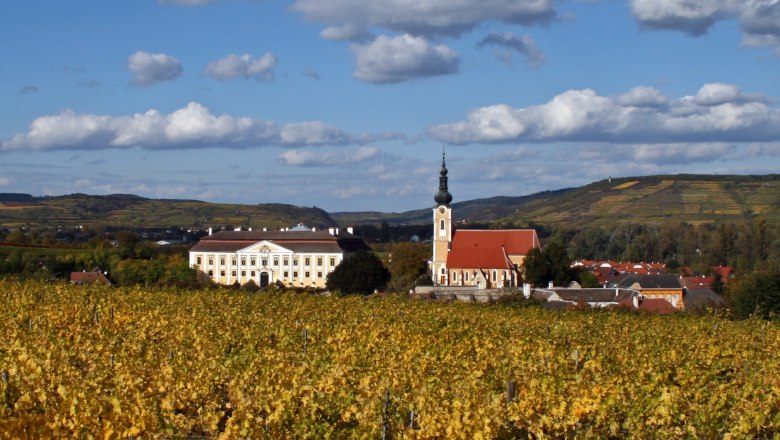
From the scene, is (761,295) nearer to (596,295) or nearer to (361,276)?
(596,295)

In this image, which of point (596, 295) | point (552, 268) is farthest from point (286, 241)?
point (596, 295)

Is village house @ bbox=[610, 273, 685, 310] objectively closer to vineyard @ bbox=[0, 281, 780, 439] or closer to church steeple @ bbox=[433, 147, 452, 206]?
church steeple @ bbox=[433, 147, 452, 206]

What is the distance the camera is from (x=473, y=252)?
281 feet

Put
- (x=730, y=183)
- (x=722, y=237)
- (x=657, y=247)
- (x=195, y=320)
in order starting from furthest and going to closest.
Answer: (x=730, y=183) < (x=657, y=247) < (x=722, y=237) < (x=195, y=320)

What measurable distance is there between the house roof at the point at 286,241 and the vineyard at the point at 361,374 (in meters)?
70.4

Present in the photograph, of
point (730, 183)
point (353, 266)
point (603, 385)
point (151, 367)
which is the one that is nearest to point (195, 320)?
point (151, 367)

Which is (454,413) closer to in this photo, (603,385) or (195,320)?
(603,385)

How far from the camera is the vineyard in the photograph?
446 inches

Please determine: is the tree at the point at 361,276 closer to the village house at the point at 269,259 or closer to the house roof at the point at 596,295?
the house roof at the point at 596,295

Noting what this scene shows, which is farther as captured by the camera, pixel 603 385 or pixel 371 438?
pixel 603 385

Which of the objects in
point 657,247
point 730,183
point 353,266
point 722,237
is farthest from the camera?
point 730,183

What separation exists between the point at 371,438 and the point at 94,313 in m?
12.3

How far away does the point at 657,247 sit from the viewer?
115 metres

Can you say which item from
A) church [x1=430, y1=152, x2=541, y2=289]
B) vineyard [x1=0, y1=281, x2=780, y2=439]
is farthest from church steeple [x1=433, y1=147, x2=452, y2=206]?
vineyard [x1=0, y1=281, x2=780, y2=439]
